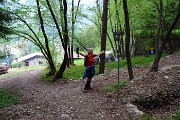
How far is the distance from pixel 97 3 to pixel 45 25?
1218cm

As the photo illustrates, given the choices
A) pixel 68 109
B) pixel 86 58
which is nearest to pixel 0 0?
pixel 86 58

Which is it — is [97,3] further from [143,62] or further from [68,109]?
[68,109]

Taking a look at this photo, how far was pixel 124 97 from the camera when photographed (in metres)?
9.66

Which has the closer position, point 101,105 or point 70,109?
point 70,109

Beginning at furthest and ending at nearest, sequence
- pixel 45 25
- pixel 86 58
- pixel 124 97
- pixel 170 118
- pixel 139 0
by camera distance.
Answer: pixel 139 0, pixel 45 25, pixel 86 58, pixel 124 97, pixel 170 118

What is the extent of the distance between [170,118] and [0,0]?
31.0ft

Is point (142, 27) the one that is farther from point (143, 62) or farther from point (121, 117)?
point (121, 117)

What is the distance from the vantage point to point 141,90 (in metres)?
9.85

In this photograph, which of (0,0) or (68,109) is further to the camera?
(0,0)

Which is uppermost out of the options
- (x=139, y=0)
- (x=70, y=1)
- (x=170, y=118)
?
(x=70, y=1)

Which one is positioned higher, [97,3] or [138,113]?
[97,3]

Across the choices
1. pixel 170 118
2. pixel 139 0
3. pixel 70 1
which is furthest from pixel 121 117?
pixel 70 1

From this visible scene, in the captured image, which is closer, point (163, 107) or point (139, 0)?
point (163, 107)

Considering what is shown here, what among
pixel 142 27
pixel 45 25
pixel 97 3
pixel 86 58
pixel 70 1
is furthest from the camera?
pixel 97 3
